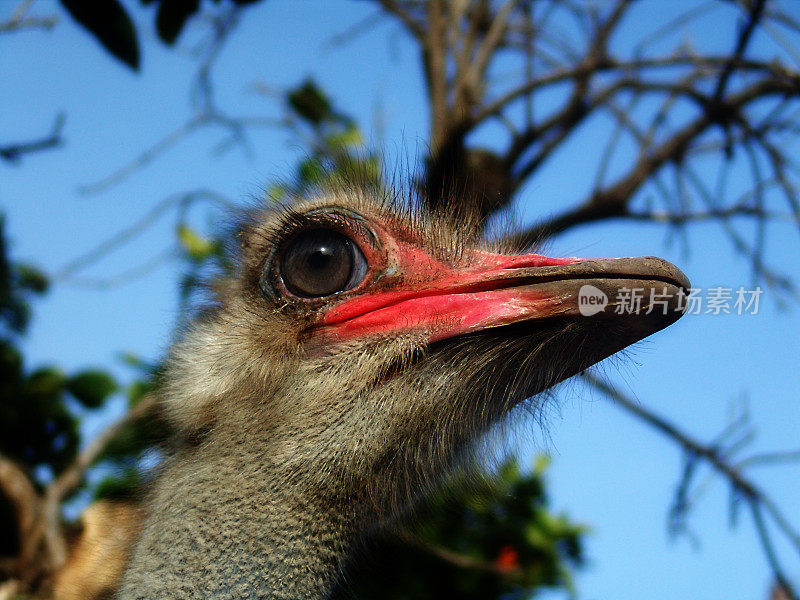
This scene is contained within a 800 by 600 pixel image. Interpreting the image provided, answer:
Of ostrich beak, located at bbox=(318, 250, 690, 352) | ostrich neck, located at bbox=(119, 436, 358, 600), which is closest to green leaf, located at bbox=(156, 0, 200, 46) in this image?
ostrich beak, located at bbox=(318, 250, 690, 352)

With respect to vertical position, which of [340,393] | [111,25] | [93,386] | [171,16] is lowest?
[93,386]

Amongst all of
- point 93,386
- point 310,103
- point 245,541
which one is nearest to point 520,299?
point 245,541

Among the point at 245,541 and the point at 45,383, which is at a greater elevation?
the point at 245,541

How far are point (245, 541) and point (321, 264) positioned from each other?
661 mm

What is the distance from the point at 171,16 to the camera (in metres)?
1.80

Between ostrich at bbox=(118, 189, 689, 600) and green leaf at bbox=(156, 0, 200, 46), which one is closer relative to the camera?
ostrich at bbox=(118, 189, 689, 600)

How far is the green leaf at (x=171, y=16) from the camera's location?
179 cm

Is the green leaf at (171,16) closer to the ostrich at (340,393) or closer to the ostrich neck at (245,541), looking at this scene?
the ostrich at (340,393)

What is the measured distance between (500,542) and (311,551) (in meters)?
2.87

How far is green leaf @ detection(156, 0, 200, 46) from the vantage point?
1794 millimetres

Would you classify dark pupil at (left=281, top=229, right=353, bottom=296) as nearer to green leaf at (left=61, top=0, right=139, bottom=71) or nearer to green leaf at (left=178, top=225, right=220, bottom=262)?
green leaf at (left=61, top=0, right=139, bottom=71)

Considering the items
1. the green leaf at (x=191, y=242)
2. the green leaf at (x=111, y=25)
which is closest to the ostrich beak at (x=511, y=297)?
the green leaf at (x=111, y=25)

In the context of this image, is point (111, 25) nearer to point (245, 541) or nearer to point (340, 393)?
point (340, 393)

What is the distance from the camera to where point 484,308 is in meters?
1.65
